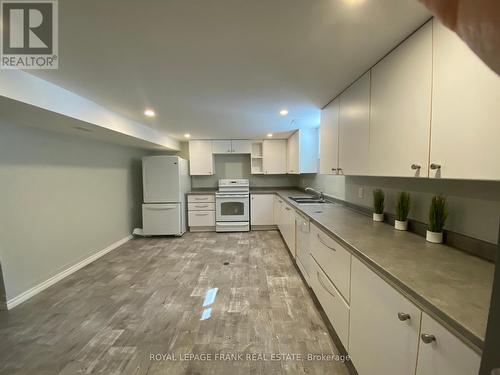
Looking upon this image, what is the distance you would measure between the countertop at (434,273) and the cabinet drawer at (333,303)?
0.41 m

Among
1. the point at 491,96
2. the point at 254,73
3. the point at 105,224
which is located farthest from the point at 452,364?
the point at 105,224

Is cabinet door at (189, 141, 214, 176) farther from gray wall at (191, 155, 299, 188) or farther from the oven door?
the oven door

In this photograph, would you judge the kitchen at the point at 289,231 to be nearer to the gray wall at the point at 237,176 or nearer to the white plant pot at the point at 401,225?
the white plant pot at the point at 401,225

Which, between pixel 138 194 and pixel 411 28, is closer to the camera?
pixel 411 28

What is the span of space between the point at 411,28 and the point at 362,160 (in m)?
0.86

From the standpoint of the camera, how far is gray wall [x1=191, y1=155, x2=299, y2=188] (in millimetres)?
5309

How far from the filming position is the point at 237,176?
5340 millimetres

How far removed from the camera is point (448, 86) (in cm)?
98

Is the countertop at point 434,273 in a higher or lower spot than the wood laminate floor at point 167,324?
higher

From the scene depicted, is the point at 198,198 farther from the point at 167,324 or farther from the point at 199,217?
the point at 167,324

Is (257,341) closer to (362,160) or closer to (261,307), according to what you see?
(261,307)

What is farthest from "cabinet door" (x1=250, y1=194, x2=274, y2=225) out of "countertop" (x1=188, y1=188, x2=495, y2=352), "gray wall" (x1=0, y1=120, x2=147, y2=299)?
"countertop" (x1=188, y1=188, x2=495, y2=352)

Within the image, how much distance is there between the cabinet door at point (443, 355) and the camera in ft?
2.11

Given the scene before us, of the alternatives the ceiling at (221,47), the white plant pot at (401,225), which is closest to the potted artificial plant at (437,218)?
the white plant pot at (401,225)
